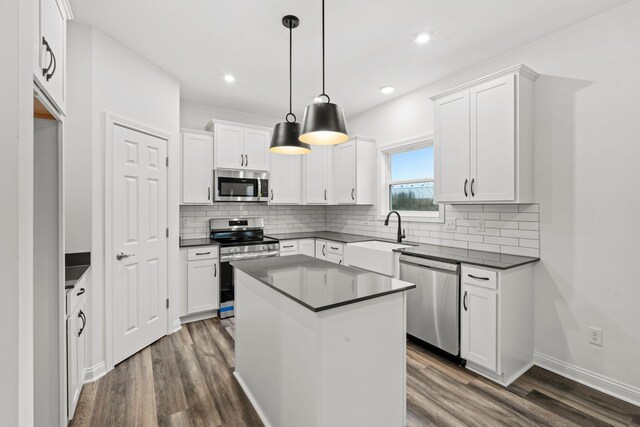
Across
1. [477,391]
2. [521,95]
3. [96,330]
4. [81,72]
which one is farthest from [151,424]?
[521,95]

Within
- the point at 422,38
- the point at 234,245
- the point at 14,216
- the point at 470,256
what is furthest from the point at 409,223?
the point at 14,216

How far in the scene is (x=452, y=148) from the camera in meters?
2.95

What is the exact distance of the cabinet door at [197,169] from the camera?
149 inches

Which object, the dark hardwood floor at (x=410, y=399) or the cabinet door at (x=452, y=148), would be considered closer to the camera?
the dark hardwood floor at (x=410, y=399)

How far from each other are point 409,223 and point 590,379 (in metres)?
2.13

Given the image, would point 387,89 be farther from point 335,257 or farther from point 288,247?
point 288,247

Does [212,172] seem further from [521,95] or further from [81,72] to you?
[521,95]

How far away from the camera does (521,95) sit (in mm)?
2514

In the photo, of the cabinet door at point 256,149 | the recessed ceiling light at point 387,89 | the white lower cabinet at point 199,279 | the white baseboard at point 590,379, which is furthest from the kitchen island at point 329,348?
the recessed ceiling light at point 387,89

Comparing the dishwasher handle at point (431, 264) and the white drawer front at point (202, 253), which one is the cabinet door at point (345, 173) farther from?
the white drawer front at point (202, 253)

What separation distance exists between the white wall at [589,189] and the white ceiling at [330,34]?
26 cm

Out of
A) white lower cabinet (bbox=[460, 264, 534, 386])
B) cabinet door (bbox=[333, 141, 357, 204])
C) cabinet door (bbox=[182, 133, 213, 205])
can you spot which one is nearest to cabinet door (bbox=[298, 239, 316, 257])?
cabinet door (bbox=[333, 141, 357, 204])

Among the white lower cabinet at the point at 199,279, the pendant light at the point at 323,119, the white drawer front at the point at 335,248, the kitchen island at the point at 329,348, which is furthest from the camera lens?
the white drawer front at the point at 335,248

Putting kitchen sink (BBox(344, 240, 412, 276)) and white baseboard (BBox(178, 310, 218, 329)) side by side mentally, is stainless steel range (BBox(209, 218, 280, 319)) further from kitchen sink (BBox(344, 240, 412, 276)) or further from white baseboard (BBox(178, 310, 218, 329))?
kitchen sink (BBox(344, 240, 412, 276))
